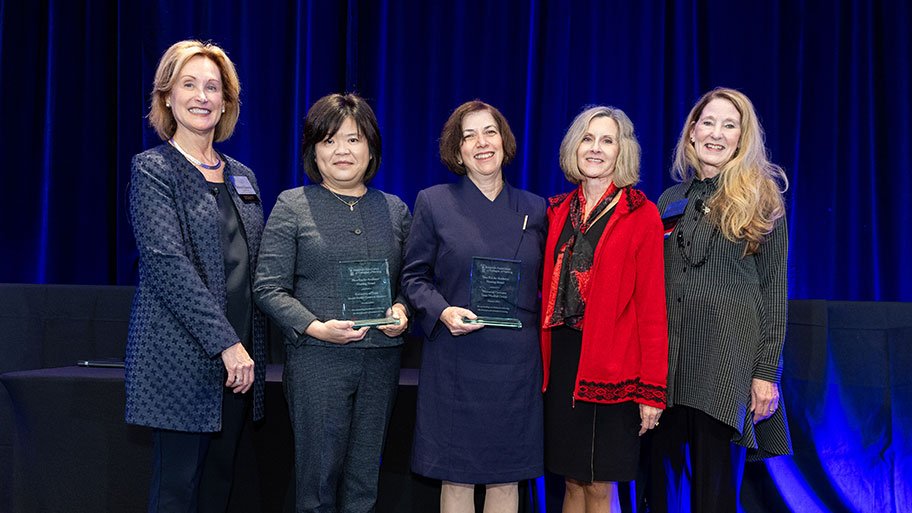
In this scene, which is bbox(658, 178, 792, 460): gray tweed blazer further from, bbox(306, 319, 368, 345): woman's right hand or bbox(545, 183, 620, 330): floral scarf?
bbox(306, 319, 368, 345): woman's right hand

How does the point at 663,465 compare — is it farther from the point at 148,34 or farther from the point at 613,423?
the point at 148,34

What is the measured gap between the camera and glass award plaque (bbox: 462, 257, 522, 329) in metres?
2.29

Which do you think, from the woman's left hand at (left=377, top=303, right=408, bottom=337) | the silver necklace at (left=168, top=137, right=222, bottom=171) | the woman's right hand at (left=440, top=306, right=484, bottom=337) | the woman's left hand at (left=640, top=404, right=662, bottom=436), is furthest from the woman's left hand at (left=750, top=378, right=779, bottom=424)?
the silver necklace at (left=168, top=137, right=222, bottom=171)

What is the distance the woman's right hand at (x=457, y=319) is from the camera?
2.28m

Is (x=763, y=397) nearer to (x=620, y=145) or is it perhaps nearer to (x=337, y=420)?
(x=620, y=145)

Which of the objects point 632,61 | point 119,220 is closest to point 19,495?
point 119,220

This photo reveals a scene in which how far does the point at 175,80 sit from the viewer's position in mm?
2244

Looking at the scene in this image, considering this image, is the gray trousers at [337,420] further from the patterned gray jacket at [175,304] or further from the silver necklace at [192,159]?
the silver necklace at [192,159]

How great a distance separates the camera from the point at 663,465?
2.54 m

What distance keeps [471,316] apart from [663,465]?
876mm

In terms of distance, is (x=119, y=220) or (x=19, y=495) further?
(x=119, y=220)

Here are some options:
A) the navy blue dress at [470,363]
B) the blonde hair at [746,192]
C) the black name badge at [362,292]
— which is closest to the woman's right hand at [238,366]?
the black name badge at [362,292]

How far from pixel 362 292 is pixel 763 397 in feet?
4.37

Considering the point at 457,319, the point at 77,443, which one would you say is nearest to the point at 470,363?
the point at 457,319
